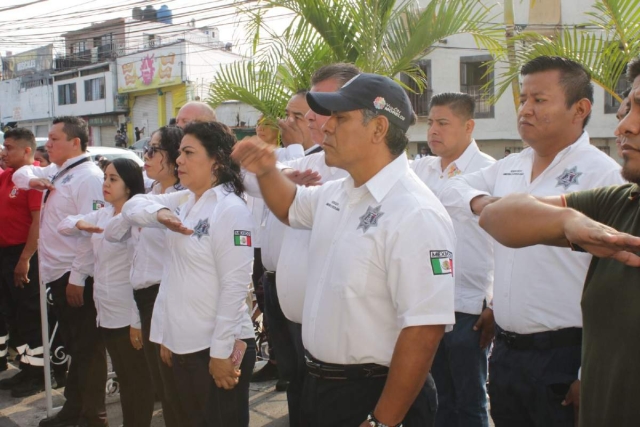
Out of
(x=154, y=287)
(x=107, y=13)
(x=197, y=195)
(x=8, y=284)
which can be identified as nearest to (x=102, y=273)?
(x=154, y=287)

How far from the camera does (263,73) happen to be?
602 cm

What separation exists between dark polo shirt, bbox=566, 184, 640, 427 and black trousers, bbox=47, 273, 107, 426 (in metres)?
3.76

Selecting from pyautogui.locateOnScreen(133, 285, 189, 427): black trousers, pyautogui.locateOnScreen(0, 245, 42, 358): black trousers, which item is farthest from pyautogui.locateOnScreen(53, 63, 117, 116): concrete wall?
pyautogui.locateOnScreen(133, 285, 189, 427): black trousers

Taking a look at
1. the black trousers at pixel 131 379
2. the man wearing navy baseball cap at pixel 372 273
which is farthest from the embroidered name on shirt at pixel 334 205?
the black trousers at pixel 131 379

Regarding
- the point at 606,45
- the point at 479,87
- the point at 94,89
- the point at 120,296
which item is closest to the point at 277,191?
the point at 120,296

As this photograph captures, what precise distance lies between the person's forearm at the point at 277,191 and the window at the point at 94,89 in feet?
132

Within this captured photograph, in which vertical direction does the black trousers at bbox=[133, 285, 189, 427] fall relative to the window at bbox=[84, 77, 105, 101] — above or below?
below

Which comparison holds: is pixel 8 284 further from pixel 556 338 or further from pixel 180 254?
pixel 556 338

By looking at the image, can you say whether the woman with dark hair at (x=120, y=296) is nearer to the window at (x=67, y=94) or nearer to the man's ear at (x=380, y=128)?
→ the man's ear at (x=380, y=128)

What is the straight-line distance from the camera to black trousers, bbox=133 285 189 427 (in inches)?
133

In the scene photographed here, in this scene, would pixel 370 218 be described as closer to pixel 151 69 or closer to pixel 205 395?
pixel 205 395

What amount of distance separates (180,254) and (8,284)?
3.70 metres

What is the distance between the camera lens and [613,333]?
168 cm

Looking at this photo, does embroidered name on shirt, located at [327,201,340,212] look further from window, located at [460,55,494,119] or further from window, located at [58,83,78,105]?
window, located at [58,83,78,105]
